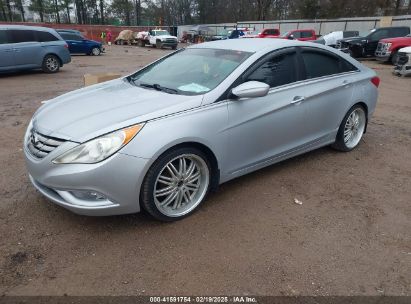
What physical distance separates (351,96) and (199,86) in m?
2.33

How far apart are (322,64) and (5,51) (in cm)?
1114

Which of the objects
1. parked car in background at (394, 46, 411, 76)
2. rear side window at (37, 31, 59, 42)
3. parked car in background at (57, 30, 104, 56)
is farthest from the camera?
parked car in background at (57, 30, 104, 56)

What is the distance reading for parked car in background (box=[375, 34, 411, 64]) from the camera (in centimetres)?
1711

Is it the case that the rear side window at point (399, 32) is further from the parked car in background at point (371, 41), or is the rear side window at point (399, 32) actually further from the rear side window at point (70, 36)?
the rear side window at point (70, 36)

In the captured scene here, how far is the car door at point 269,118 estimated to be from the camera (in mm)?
3510

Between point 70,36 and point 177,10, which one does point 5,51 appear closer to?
point 70,36

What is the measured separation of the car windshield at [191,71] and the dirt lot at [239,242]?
3.87 feet

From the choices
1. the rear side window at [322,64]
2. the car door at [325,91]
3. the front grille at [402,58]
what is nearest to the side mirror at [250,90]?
the car door at [325,91]

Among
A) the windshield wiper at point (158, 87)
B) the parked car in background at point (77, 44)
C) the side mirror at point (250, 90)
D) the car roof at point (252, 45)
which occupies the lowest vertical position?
the parked car in background at point (77, 44)

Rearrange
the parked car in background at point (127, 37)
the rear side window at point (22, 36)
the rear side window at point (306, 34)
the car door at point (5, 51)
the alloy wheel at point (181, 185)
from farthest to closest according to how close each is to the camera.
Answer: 1. the parked car in background at point (127, 37)
2. the rear side window at point (306, 34)
3. the rear side window at point (22, 36)
4. the car door at point (5, 51)
5. the alloy wheel at point (181, 185)

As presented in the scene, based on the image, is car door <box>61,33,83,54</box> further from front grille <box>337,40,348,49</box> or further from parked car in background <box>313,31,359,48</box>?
front grille <box>337,40,348,49</box>

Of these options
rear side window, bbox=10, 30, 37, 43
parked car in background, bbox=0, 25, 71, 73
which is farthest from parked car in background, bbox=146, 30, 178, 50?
rear side window, bbox=10, 30, 37, 43

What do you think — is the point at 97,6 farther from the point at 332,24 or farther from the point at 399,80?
the point at 399,80

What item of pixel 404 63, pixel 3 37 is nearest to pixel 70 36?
pixel 3 37
